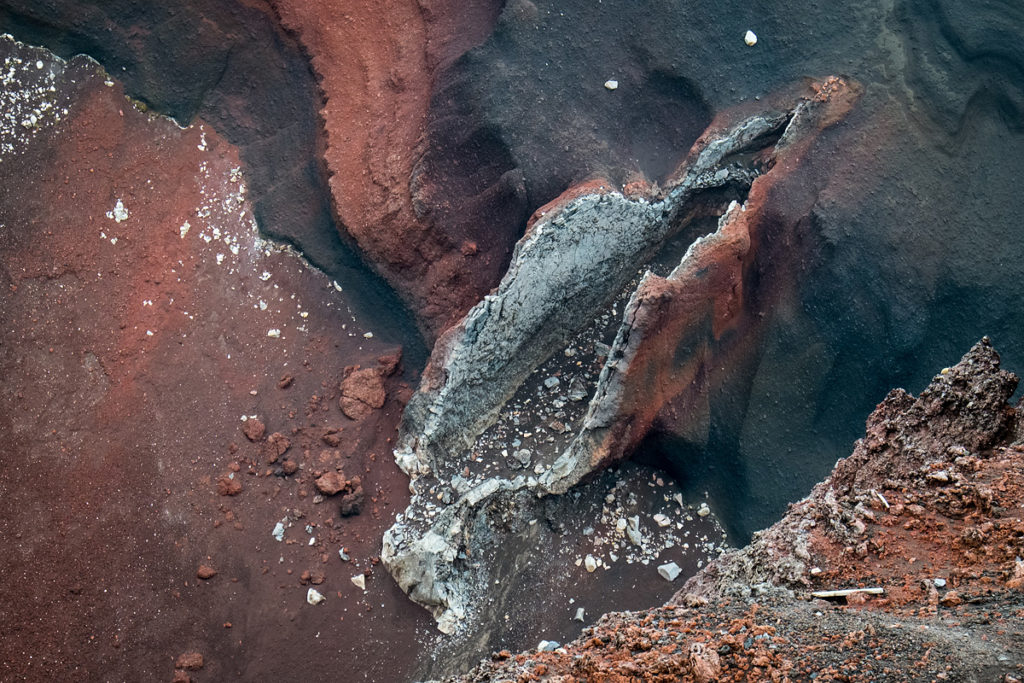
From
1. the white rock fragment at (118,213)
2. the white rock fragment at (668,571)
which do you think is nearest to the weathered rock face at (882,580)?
the white rock fragment at (668,571)

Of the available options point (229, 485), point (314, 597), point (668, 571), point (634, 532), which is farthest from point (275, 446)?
point (668, 571)

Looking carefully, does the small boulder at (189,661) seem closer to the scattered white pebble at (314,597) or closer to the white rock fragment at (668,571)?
the scattered white pebble at (314,597)

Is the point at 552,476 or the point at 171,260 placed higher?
the point at 171,260

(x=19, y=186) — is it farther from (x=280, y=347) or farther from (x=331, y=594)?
(x=331, y=594)

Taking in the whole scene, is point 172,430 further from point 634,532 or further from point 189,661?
point 634,532

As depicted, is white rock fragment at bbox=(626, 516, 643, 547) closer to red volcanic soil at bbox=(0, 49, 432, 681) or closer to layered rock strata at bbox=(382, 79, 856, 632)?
layered rock strata at bbox=(382, 79, 856, 632)

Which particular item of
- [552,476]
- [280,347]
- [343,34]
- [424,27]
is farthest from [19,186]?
[552,476]
